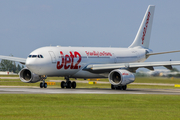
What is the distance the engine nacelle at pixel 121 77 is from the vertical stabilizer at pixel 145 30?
47.1 ft

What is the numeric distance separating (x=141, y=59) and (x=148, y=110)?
33688 mm

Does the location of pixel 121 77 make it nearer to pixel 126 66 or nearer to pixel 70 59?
pixel 126 66

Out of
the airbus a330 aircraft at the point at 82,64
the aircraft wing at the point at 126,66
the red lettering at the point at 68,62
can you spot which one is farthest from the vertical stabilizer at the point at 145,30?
the red lettering at the point at 68,62

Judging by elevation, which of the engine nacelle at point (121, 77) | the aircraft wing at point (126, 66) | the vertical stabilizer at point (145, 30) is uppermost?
the vertical stabilizer at point (145, 30)

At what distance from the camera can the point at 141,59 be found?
54.8 metres

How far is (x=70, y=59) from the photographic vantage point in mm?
43531

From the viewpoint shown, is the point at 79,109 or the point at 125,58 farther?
the point at 125,58

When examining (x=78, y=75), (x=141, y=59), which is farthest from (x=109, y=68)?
A: (x=141, y=59)

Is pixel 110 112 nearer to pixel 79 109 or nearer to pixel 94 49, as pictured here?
pixel 79 109

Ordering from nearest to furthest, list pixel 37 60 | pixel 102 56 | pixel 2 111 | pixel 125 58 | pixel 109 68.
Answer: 1. pixel 2 111
2. pixel 37 60
3. pixel 109 68
4. pixel 102 56
5. pixel 125 58

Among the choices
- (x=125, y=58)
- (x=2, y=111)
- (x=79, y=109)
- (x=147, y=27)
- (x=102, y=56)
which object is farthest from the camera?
(x=147, y=27)

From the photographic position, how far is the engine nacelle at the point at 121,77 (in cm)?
4100

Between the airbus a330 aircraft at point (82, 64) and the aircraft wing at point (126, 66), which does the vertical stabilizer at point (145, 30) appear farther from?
the aircraft wing at point (126, 66)

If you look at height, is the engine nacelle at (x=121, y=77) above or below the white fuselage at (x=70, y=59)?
below
